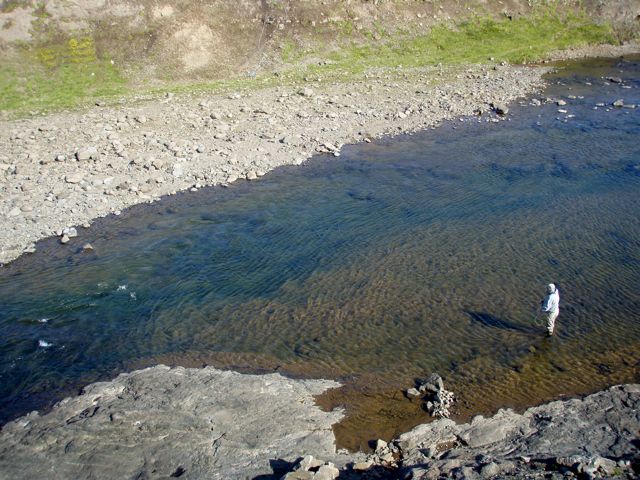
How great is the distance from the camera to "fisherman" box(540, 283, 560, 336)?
60.7ft

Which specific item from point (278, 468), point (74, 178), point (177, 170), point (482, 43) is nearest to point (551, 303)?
point (278, 468)

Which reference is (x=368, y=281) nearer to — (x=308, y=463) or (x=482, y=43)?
(x=308, y=463)

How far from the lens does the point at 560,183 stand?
30.1m

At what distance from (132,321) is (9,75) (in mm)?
31314

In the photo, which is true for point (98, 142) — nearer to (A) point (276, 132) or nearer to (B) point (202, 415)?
(A) point (276, 132)

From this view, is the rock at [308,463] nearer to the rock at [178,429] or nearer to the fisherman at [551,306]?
the rock at [178,429]

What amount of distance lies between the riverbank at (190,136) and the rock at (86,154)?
0.06m

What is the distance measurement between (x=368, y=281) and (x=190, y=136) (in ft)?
60.0

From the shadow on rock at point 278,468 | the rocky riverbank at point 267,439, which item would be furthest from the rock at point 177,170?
the shadow on rock at point 278,468

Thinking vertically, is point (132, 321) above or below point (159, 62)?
below

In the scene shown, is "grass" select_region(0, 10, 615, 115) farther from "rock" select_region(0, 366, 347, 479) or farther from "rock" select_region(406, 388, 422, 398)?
"rock" select_region(406, 388, 422, 398)

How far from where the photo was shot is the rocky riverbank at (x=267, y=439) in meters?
13.3

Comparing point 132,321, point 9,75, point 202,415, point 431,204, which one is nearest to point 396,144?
point 431,204

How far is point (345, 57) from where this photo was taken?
50.3 metres
